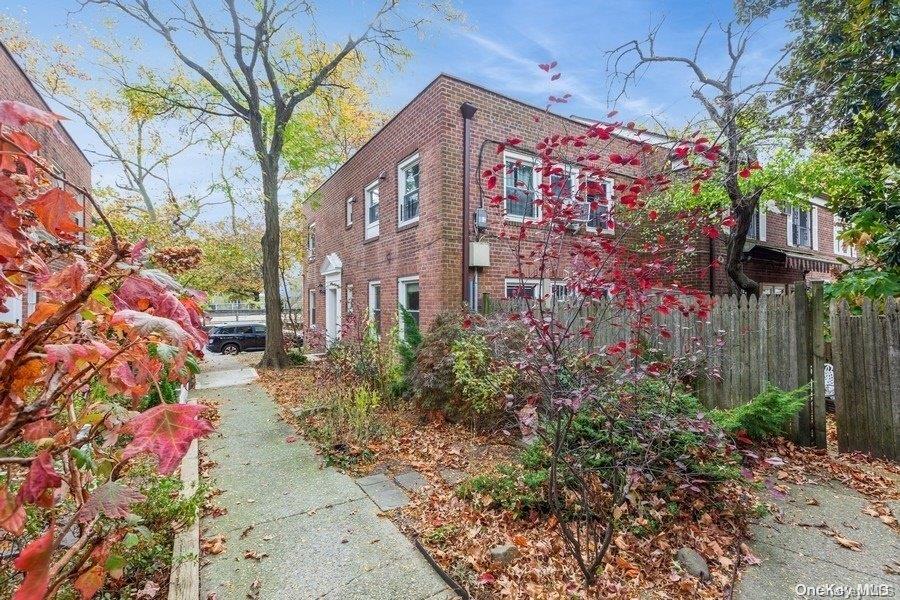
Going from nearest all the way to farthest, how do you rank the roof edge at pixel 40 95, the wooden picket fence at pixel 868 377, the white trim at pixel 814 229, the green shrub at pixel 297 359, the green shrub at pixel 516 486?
1. the green shrub at pixel 516 486
2. the wooden picket fence at pixel 868 377
3. the roof edge at pixel 40 95
4. the green shrub at pixel 297 359
5. the white trim at pixel 814 229

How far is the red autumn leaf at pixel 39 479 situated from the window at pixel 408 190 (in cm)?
763

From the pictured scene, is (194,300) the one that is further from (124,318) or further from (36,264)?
(124,318)

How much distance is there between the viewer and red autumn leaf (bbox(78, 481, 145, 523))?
1.24 m

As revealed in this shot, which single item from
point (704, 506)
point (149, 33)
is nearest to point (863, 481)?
point (704, 506)

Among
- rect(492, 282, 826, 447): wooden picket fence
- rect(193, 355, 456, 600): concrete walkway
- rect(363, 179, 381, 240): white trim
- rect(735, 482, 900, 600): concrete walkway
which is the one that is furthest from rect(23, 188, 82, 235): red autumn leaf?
rect(363, 179, 381, 240): white trim

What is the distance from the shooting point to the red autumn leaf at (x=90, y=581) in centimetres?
130

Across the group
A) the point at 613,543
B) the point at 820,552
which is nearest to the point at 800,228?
the point at 820,552

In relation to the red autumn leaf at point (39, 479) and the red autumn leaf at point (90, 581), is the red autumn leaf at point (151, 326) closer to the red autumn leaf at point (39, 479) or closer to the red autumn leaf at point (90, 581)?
the red autumn leaf at point (39, 479)

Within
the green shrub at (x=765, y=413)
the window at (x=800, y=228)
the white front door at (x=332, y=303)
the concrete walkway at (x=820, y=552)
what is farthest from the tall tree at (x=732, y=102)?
the white front door at (x=332, y=303)

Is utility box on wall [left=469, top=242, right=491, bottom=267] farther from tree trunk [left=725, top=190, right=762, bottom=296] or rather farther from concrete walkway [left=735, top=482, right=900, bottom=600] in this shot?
concrete walkway [left=735, top=482, right=900, bottom=600]

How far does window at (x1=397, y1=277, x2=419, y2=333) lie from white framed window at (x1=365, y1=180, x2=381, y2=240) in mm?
2082

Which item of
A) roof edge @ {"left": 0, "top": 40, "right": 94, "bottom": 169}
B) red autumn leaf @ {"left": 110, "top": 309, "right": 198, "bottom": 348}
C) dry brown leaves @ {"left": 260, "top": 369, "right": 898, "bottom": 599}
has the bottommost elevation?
A: dry brown leaves @ {"left": 260, "top": 369, "right": 898, "bottom": 599}

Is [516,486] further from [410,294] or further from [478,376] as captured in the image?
[410,294]

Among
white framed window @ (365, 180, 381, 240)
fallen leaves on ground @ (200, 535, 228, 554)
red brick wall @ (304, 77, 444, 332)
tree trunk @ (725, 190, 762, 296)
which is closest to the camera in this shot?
fallen leaves on ground @ (200, 535, 228, 554)
